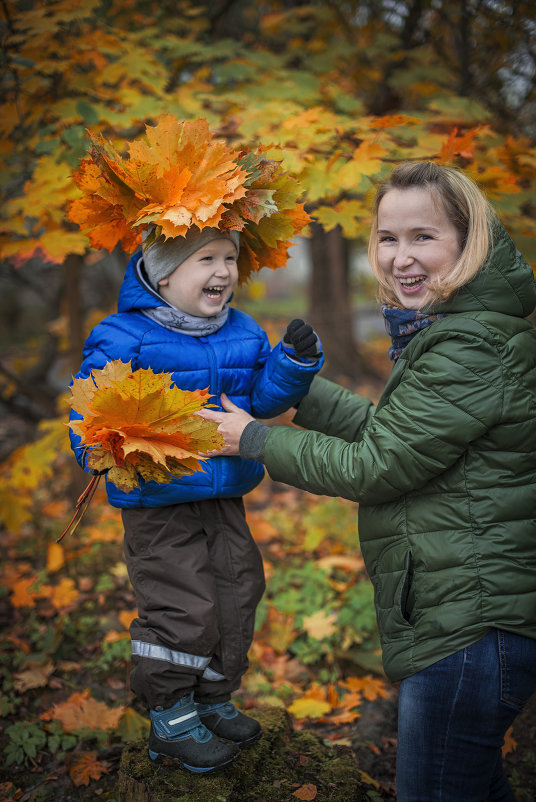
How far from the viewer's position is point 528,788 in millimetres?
2805

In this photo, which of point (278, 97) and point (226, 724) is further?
point (278, 97)

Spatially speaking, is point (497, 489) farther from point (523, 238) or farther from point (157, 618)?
point (523, 238)

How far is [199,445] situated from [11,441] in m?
5.83

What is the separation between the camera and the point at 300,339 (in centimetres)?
225

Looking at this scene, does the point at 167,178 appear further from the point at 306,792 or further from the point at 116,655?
the point at 116,655

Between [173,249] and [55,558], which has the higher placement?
[173,249]

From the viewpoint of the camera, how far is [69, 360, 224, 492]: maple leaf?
1876 millimetres

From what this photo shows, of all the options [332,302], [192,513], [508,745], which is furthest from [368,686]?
[332,302]

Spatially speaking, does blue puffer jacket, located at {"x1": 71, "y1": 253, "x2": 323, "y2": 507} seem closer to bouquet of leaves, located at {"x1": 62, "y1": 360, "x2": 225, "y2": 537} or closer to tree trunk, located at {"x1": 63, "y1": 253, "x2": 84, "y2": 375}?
bouquet of leaves, located at {"x1": 62, "y1": 360, "x2": 225, "y2": 537}

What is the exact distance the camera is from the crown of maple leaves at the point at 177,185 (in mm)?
2098

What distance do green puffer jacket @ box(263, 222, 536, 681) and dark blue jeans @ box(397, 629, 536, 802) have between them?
5 centimetres

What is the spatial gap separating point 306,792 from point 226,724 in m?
0.38

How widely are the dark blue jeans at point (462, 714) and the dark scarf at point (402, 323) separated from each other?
96cm

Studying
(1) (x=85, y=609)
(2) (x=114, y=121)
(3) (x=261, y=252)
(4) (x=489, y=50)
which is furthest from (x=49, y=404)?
(4) (x=489, y=50)
